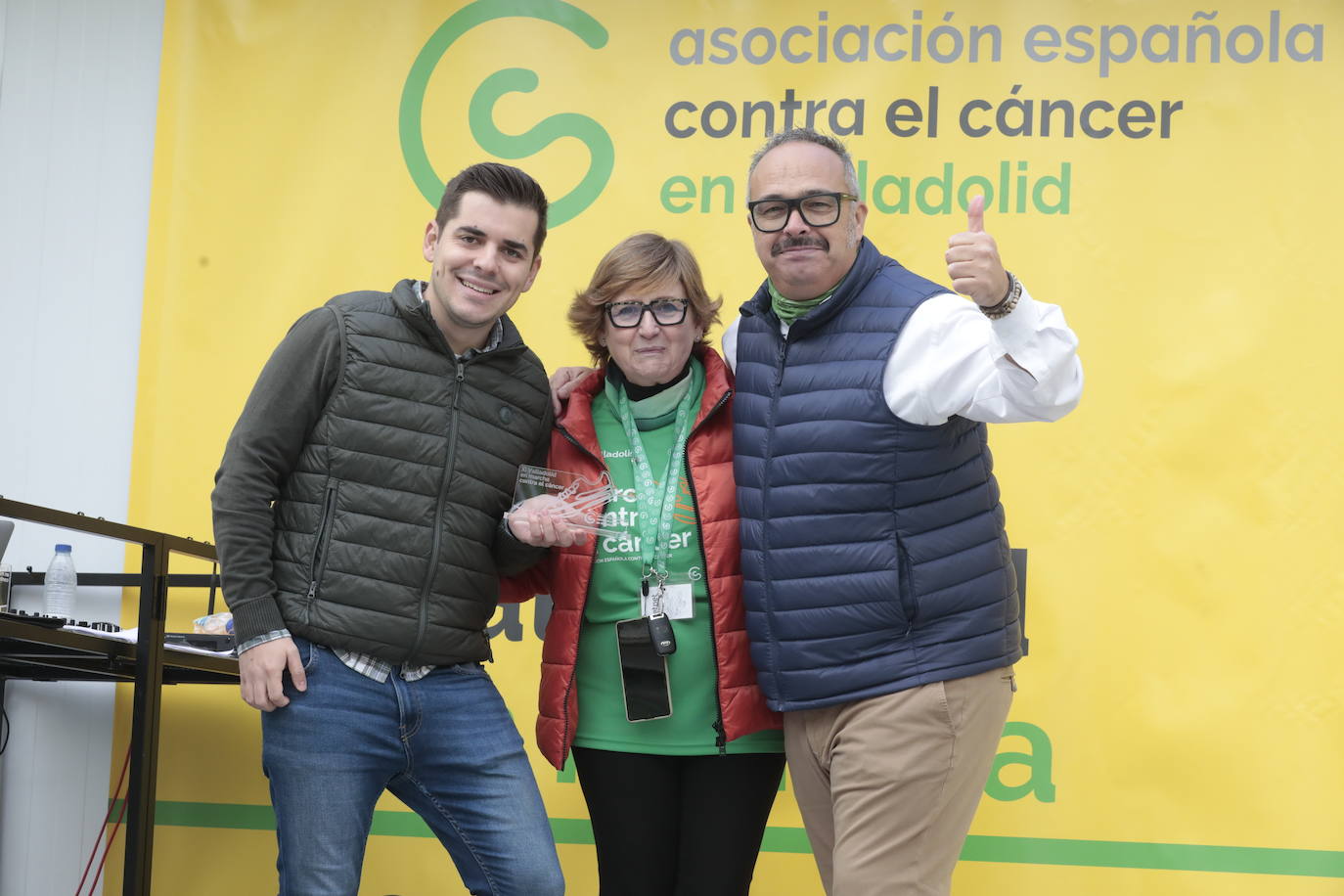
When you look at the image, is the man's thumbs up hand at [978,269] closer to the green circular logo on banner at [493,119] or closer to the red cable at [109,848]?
the green circular logo on banner at [493,119]

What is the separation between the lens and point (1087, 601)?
3.45 meters

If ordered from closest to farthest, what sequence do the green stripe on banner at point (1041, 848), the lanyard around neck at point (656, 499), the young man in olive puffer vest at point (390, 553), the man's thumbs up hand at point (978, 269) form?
the man's thumbs up hand at point (978, 269) → the young man in olive puffer vest at point (390, 553) → the lanyard around neck at point (656, 499) → the green stripe on banner at point (1041, 848)

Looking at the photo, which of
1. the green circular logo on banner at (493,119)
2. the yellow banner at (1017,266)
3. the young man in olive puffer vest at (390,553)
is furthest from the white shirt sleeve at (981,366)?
the green circular logo on banner at (493,119)

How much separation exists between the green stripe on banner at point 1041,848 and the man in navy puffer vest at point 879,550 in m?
1.25

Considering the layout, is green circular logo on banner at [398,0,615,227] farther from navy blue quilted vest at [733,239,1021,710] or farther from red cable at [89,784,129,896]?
red cable at [89,784,129,896]

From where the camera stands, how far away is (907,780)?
2.21 m

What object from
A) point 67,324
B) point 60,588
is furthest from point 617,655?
point 67,324

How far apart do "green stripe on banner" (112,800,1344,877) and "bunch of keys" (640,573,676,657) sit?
130 centimetres

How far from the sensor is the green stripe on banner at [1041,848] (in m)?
3.33

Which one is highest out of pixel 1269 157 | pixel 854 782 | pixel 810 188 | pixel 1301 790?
pixel 1269 157

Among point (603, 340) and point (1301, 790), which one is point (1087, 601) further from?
point (603, 340)

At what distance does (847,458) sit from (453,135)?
2.03 meters

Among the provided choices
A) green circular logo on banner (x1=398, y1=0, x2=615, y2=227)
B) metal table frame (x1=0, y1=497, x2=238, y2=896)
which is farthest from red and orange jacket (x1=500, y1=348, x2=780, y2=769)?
green circular logo on banner (x1=398, y1=0, x2=615, y2=227)

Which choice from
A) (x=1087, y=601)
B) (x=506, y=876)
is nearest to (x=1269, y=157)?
(x=1087, y=601)
